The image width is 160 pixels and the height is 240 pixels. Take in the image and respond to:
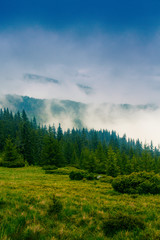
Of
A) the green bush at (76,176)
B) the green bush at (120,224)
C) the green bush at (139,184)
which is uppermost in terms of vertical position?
the green bush at (120,224)

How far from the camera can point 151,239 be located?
4.48m

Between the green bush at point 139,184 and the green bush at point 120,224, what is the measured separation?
695cm

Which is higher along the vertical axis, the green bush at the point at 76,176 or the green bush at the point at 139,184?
the green bush at the point at 139,184

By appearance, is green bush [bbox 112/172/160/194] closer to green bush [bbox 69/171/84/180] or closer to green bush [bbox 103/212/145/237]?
green bush [bbox 103/212/145/237]

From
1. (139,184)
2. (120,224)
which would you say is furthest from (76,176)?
(120,224)

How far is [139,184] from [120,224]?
8.29 metres

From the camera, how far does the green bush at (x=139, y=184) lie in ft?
39.4

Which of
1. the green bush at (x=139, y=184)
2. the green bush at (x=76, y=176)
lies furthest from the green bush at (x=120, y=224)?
the green bush at (x=76, y=176)

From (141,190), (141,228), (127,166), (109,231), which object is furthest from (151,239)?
(127,166)

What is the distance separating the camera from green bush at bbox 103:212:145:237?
201 inches

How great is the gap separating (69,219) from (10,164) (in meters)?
35.3

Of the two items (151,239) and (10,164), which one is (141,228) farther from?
(10,164)

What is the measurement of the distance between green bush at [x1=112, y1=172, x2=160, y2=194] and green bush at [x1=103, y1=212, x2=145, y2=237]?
6.95 meters

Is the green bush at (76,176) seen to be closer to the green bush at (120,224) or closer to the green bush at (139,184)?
the green bush at (139,184)
